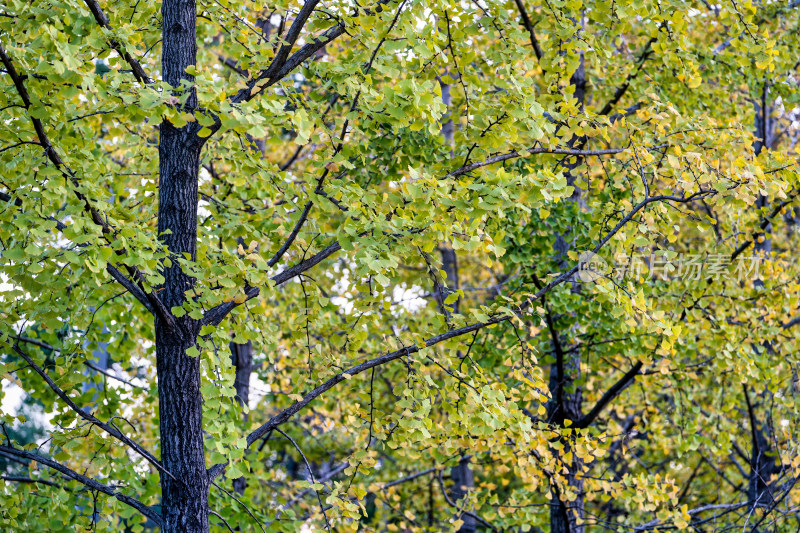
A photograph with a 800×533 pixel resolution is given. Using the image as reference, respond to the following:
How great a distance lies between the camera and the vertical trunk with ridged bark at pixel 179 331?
344 cm

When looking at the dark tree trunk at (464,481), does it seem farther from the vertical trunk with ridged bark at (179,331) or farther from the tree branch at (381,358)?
the vertical trunk with ridged bark at (179,331)

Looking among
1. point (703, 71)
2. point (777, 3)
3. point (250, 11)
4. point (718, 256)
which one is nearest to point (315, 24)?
point (250, 11)

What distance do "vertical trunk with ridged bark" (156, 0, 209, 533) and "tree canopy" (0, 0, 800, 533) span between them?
0.5 inches

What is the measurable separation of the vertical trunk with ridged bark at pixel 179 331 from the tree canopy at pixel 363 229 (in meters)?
0.01

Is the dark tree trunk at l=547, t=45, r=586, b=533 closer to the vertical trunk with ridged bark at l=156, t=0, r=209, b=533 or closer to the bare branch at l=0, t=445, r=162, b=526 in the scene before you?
the vertical trunk with ridged bark at l=156, t=0, r=209, b=533

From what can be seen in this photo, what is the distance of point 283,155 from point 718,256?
221 inches

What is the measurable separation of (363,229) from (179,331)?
42.2 inches

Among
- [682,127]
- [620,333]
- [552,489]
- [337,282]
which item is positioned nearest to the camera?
[682,127]

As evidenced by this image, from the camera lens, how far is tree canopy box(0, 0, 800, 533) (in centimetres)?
305

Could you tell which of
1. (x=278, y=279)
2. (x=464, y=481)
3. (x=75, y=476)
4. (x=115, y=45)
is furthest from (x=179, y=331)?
(x=464, y=481)

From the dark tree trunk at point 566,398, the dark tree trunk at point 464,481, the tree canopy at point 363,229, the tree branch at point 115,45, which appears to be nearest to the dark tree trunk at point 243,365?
the tree canopy at point 363,229

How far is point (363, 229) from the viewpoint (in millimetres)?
3189

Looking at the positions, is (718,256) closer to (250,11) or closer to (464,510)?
(464,510)

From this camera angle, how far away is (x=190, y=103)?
11.5 ft
